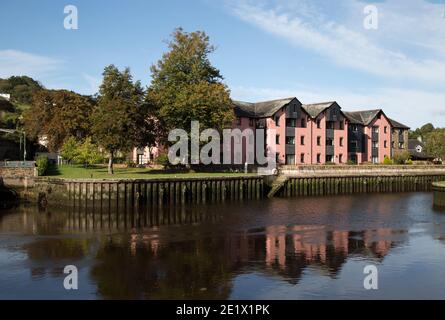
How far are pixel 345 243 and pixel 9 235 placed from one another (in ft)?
75.9

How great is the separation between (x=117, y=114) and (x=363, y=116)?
57.6 m

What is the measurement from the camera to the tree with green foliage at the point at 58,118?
73812 millimetres

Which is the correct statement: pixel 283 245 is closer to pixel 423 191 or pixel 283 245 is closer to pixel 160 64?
pixel 160 64

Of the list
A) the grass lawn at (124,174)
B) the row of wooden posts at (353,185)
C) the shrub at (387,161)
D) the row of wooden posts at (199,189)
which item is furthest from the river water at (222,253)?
the shrub at (387,161)

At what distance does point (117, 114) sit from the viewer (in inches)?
2203

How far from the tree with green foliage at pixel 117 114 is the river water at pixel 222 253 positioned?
13.4 m

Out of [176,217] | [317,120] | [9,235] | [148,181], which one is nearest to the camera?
[9,235]

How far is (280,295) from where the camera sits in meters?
20.0

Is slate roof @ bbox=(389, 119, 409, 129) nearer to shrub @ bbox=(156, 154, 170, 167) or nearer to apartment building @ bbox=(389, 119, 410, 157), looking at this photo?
apartment building @ bbox=(389, 119, 410, 157)

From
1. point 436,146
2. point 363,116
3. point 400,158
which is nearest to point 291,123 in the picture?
point 363,116

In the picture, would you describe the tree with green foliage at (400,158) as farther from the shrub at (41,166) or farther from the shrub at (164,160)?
the shrub at (41,166)

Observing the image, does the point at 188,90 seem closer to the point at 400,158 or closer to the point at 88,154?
the point at 88,154

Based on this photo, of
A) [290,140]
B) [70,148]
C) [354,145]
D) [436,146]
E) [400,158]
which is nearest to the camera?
[70,148]

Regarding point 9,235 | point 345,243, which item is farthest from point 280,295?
point 9,235
